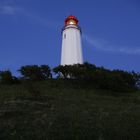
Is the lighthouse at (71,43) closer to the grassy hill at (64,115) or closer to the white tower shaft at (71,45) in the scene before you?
the white tower shaft at (71,45)

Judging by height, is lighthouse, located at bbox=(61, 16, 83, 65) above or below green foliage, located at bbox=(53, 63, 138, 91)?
above

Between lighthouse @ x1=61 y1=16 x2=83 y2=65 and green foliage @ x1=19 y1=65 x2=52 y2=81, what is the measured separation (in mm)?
7724

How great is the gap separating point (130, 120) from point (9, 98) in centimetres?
1025

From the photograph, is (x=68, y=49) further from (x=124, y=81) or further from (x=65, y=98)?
(x=65, y=98)

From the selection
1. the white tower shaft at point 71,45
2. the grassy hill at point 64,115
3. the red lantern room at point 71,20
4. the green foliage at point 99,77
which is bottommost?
the grassy hill at point 64,115

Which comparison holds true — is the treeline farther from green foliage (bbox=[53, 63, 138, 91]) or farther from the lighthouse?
the lighthouse

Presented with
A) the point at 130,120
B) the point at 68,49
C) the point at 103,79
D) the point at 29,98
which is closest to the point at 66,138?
the point at 130,120

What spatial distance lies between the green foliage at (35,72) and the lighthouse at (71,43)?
25.3 feet

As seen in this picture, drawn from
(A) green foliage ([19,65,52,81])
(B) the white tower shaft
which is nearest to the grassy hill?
(A) green foliage ([19,65,52,81])

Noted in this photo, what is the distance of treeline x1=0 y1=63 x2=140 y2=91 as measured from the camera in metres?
33.5

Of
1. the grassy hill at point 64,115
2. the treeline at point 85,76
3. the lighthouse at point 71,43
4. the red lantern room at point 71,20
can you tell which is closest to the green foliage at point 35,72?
the treeline at point 85,76

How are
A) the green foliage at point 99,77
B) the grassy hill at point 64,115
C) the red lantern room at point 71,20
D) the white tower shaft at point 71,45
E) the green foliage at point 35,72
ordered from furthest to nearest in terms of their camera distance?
the red lantern room at point 71,20
the white tower shaft at point 71,45
the green foliage at point 35,72
the green foliage at point 99,77
the grassy hill at point 64,115

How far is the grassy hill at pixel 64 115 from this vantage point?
47.7 feet

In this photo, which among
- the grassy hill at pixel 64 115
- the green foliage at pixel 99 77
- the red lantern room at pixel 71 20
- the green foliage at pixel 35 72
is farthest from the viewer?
the red lantern room at pixel 71 20
